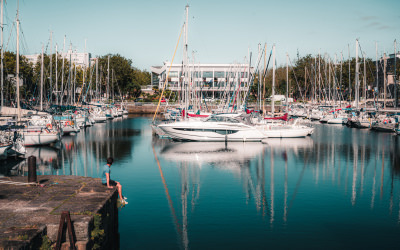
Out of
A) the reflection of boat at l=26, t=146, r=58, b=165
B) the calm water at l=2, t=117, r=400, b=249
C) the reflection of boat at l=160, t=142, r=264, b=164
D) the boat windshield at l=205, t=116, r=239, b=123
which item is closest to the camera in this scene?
the calm water at l=2, t=117, r=400, b=249

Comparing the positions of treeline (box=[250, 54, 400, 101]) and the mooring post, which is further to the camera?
treeline (box=[250, 54, 400, 101])

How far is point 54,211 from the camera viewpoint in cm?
1431

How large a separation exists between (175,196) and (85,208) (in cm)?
994

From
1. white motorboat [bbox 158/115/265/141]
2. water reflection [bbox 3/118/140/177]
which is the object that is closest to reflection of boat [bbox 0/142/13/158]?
water reflection [bbox 3/118/140/177]

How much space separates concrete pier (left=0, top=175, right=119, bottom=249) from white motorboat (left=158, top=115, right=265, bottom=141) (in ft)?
88.9

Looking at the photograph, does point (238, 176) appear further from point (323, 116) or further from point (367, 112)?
point (323, 116)

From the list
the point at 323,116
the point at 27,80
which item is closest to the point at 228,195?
the point at 323,116

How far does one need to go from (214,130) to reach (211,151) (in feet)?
18.5

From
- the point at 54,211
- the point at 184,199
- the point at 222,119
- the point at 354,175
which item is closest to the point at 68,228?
the point at 54,211

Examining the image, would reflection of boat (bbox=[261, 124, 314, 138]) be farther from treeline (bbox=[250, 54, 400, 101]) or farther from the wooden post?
treeline (bbox=[250, 54, 400, 101])

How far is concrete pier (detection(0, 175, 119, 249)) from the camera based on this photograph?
40.5 feet

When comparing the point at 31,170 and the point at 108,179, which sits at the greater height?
the point at 31,170

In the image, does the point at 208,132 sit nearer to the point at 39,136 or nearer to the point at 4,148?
the point at 39,136

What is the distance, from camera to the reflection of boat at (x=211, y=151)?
37156mm
